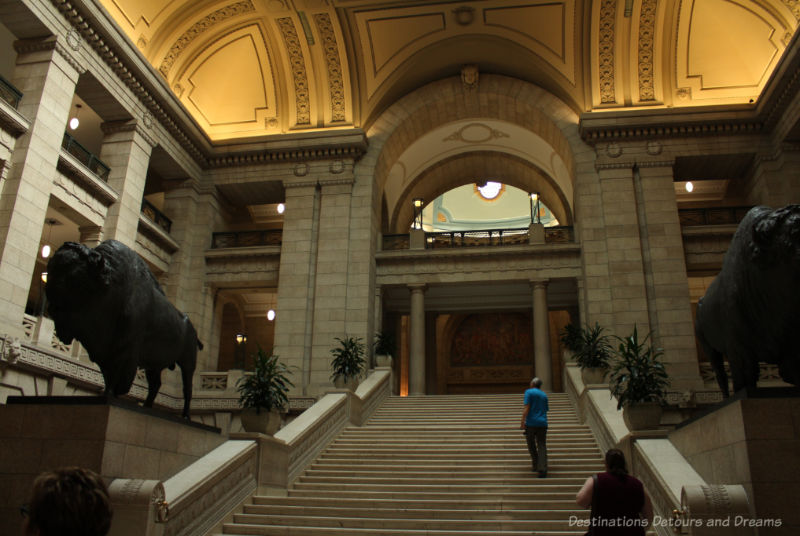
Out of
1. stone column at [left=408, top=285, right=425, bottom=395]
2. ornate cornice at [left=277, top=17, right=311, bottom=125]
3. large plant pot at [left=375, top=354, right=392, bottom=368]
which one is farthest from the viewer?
ornate cornice at [left=277, top=17, right=311, bottom=125]

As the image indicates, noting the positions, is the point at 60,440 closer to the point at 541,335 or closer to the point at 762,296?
the point at 762,296

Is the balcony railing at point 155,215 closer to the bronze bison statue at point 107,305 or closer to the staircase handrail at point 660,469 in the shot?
the bronze bison statue at point 107,305

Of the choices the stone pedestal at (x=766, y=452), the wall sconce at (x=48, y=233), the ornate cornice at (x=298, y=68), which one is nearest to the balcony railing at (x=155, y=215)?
the wall sconce at (x=48, y=233)

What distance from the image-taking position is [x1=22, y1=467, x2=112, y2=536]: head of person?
2068 mm

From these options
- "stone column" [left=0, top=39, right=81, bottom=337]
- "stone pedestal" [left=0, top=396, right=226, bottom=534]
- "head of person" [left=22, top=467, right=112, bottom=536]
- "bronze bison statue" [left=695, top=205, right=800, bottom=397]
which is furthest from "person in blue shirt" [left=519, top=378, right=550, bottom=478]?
"stone column" [left=0, top=39, right=81, bottom=337]

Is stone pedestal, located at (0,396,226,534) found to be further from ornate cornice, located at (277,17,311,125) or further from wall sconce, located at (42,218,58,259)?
ornate cornice, located at (277,17,311,125)

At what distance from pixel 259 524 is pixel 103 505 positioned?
5.96 meters

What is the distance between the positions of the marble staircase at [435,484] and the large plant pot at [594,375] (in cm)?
104

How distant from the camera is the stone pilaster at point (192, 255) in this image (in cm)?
1909

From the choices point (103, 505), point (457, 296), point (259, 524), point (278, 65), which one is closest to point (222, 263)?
point (278, 65)

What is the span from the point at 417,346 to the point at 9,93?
480 inches

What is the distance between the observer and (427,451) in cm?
1048

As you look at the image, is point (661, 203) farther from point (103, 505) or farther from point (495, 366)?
point (103, 505)

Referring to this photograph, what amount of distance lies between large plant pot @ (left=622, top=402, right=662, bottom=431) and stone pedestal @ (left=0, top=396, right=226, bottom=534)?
635 centimetres
